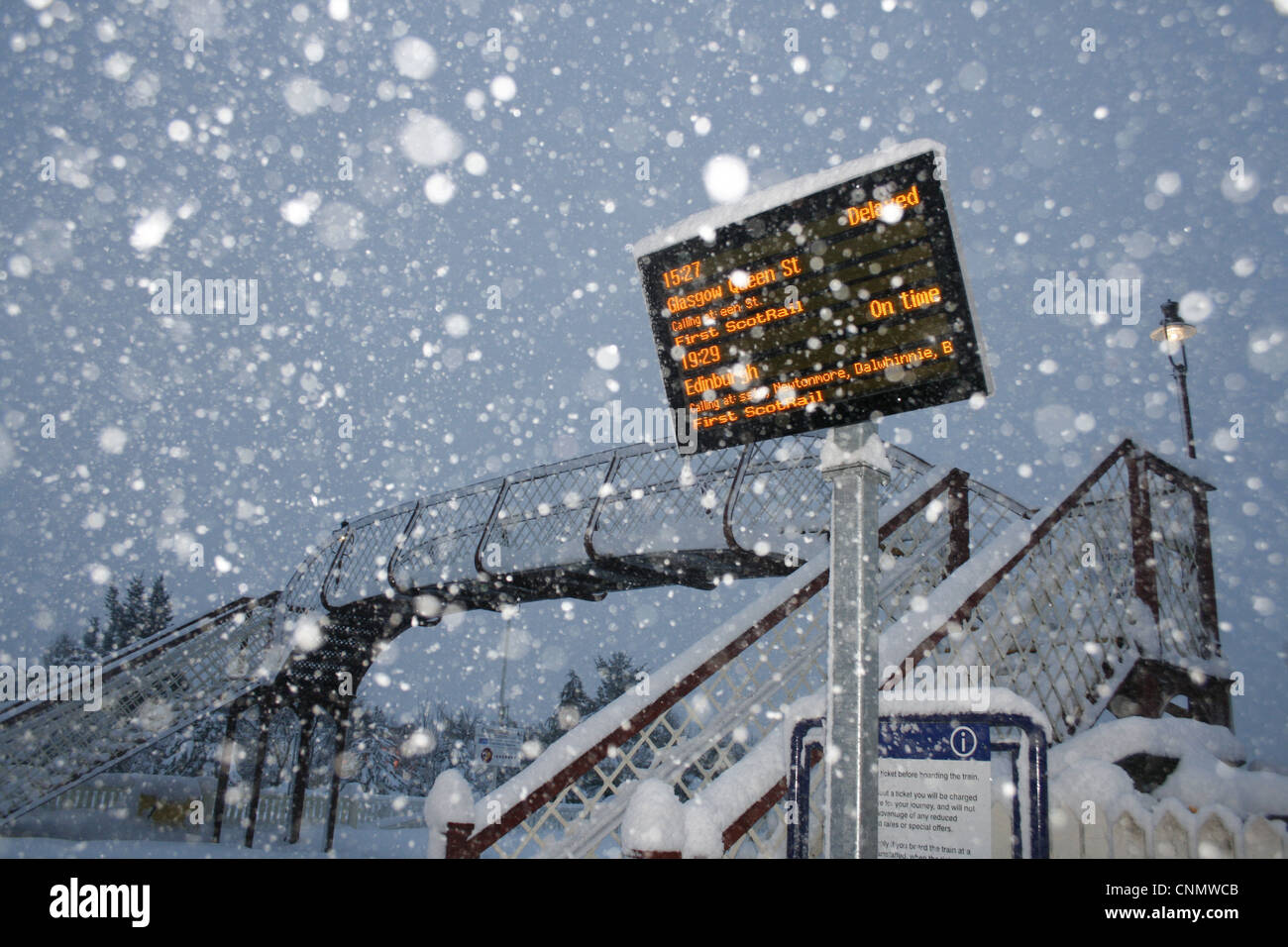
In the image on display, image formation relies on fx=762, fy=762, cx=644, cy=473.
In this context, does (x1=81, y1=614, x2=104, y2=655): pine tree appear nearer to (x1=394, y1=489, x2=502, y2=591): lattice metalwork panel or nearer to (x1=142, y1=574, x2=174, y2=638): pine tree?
(x1=142, y1=574, x2=174, y2=638): pine tree

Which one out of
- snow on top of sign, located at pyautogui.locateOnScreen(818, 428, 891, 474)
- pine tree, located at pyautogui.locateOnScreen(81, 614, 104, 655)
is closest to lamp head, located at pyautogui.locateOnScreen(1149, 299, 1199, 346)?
snow on top of sign, located at pyautogui.locateOnScreen(818, 428, 891, 474)

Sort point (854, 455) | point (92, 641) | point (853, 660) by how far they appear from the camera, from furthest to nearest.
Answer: point (92, 641) < point (854, 455) < point (853, 660)

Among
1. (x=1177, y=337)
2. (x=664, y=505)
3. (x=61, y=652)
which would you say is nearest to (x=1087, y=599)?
(x=664, y=505)

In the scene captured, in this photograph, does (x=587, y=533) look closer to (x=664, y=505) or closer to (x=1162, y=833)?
(x=664, y=505)

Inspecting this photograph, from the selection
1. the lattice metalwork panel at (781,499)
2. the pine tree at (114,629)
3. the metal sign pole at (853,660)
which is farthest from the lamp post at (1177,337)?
the pine tree at (114,629)

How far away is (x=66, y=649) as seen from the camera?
5478cm

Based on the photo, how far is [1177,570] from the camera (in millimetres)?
7891

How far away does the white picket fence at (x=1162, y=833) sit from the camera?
3197mm

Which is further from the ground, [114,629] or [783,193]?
[114,629]

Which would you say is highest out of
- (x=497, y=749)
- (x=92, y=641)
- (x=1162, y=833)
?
(x=92, y=641)

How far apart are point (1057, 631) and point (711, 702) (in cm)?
325

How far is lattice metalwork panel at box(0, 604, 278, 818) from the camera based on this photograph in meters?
12.0
